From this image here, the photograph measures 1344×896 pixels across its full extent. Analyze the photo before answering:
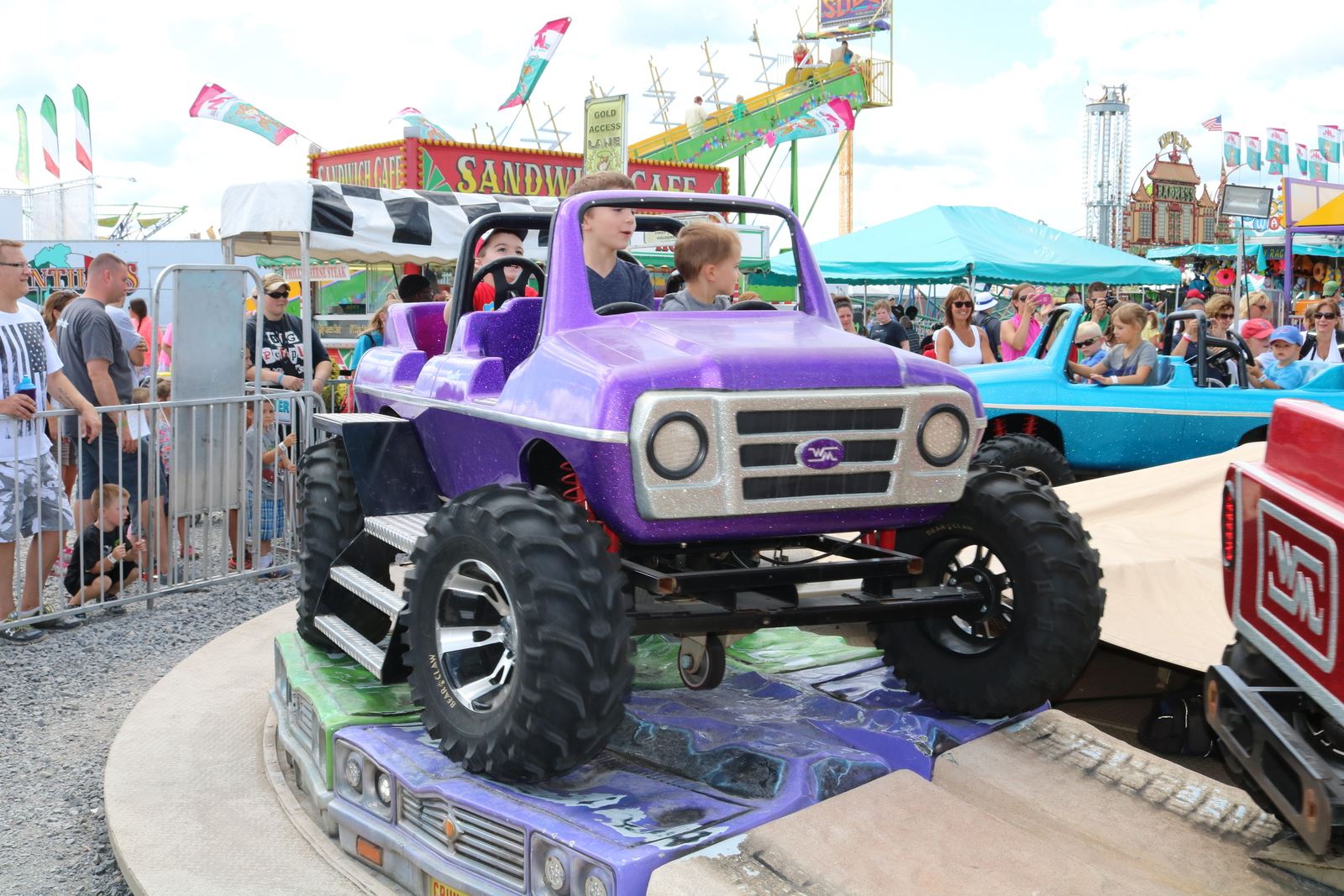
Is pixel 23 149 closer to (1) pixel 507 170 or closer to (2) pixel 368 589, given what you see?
(1) pixel 507 170

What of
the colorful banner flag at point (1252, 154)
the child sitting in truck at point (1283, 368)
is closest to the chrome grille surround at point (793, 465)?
the child sitting in truck at point (1283, 368)

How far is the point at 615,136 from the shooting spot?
14875mm

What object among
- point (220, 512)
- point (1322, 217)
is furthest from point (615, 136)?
point (1322, 217)

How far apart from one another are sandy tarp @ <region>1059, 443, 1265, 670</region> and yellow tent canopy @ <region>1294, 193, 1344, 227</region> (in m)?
13.8

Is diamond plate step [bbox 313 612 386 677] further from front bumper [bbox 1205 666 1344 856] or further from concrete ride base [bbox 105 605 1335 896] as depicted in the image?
front bumper [bbox 1205 666 1344 856]

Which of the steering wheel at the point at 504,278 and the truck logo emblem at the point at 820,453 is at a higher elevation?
the steering wheel at the point at 504,278

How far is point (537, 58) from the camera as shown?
24.3 m

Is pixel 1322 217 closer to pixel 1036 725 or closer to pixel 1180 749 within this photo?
pixel 1180 749

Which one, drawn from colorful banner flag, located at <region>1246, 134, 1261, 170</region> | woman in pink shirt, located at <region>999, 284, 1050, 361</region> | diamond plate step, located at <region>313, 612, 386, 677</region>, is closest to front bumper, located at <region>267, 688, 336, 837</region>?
diamond plate step, located at <region>313, 612, 386, 677</region>

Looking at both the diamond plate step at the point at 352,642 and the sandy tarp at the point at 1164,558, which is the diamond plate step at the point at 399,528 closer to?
the diamond plate step at the point at 352,642

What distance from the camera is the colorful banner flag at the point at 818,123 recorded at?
26438mm

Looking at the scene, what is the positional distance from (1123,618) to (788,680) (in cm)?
122

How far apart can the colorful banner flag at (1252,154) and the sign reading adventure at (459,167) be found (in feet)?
122

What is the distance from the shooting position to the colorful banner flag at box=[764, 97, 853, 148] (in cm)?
2644
